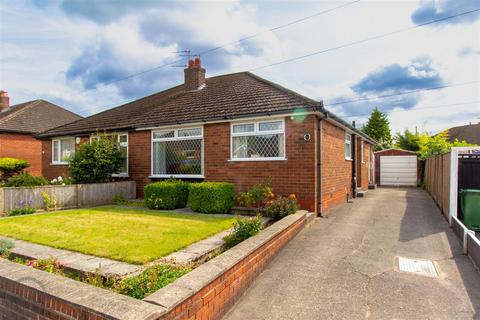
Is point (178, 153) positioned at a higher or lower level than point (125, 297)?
higher

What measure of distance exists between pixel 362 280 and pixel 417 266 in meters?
1.26

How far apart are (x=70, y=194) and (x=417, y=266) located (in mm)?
10323

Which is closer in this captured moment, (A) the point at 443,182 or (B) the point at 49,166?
(A) the point at 443,182

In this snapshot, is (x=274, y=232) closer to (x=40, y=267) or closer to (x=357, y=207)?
(x=40, y=267)

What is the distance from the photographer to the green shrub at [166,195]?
933 cm

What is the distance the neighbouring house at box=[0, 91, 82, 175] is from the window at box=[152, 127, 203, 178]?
11.6 m

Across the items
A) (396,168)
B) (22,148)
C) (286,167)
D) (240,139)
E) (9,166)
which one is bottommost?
(396,168)

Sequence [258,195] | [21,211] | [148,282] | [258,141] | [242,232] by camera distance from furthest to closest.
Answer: [258,141] → [21,211] → [258,195] → [242,232] → [148,282]

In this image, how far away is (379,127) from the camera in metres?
35.8

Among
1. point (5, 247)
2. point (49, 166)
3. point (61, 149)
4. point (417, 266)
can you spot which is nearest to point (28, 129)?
point (49, 166)

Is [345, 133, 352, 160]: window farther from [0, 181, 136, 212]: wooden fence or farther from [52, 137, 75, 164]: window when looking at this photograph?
[52, 137, 75, 164]: window

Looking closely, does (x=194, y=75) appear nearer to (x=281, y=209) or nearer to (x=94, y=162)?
(x=94, y=162)

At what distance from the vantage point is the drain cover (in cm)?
461

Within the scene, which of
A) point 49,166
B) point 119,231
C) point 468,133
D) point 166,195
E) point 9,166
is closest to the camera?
point 119,231
